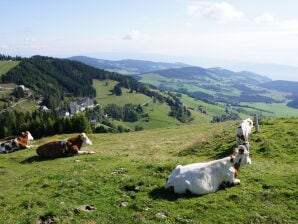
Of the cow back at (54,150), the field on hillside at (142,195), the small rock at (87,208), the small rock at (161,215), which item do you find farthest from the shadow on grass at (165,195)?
the cow back at (54,150)

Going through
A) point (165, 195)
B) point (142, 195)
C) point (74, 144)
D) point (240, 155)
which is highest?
point (240, 155)

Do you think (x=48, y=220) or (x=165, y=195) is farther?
(x=165, y=195)

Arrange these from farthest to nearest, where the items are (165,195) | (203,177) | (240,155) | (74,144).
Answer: (74,144), (240,155), (203,177), (165,195)

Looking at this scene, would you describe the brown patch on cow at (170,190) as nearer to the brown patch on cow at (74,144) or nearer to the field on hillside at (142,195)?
the field on hillside at (142,195)

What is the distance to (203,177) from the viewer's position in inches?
720

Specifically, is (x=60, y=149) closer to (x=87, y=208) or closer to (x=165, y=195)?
(x=87, y=208)

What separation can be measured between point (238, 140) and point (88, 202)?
15.3 meters

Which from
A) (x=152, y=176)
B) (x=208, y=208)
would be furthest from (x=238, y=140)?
(x=208, y=208)

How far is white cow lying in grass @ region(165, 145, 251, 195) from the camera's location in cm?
1800

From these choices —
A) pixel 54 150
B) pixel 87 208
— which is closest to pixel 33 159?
pixel 54 150

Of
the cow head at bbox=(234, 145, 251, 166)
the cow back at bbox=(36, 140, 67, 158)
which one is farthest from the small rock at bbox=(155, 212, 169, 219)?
the cow back at bbox=(36, 140, 67, 158)

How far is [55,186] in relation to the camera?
69.5 ft

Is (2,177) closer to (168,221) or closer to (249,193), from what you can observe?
(168,221)

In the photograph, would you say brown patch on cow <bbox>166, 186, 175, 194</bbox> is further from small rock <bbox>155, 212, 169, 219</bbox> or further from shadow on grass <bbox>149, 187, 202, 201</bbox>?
small rock <bbox>155, 212, 169, 219</bbox>
